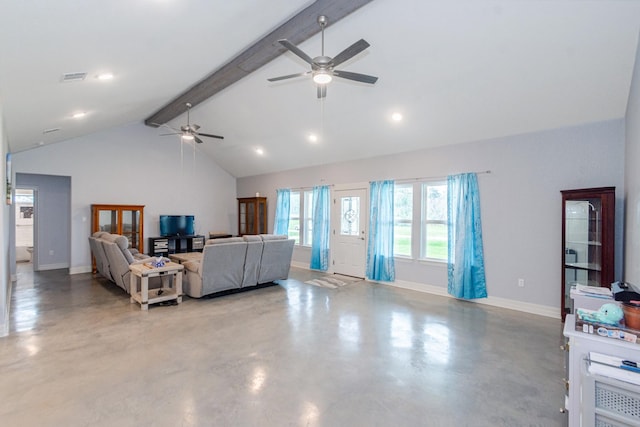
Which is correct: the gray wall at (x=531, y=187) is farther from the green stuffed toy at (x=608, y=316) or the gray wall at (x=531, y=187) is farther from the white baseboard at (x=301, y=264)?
the white baseboard at (x=301, y=264)

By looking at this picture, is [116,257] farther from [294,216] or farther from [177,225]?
[294,216]

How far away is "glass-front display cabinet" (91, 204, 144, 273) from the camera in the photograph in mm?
7086

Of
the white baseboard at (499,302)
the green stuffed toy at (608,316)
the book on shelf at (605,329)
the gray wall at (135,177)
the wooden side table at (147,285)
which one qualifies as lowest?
the white baseboard at (499,302)

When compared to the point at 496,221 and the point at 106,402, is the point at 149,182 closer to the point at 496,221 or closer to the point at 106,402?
the point at 106,402

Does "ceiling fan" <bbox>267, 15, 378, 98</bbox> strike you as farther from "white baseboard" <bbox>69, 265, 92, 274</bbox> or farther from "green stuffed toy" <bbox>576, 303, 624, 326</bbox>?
"white baseboard" <bbox>69, 265, 92, 274</bbox>

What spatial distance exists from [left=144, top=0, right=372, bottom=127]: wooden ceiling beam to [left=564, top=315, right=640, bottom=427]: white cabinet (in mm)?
3258

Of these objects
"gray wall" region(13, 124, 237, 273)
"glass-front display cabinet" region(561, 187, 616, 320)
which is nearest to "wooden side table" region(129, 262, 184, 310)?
"gray wall" region(13, 124, 237, 273)

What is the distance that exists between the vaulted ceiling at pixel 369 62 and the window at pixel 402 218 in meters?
0.85

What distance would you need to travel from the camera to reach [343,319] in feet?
13.5

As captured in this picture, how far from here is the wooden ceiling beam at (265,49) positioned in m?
3.18

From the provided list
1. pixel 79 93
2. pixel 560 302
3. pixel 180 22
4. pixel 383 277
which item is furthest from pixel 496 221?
pixel 79 93

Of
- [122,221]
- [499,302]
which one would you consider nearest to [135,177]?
[122,221]

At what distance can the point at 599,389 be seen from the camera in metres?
1.49

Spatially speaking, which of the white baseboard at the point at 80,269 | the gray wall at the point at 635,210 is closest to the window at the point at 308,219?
Result: the white baseboard at the point at 80,269
